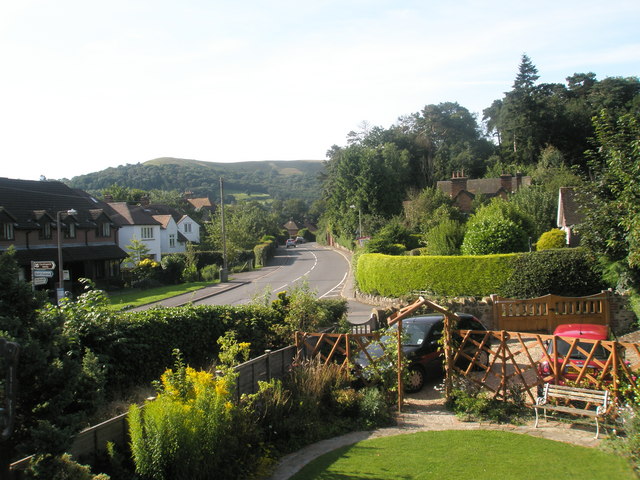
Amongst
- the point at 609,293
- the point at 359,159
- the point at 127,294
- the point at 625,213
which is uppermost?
the point at 359,159

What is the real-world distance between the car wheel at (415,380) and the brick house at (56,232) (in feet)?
86.8

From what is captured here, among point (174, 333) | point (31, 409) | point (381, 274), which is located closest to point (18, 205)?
point (381, 274)

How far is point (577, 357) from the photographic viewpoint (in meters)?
12.0

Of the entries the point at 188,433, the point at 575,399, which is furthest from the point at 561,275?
the point at 188,433

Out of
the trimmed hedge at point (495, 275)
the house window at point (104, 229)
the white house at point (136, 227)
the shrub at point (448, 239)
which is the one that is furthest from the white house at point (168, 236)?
the trimmed hedge at point (495, 275)

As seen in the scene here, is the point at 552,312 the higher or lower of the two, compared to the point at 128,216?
lower

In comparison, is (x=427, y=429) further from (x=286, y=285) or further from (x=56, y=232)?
(x=56, y=232)

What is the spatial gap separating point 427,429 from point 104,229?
39.4 m

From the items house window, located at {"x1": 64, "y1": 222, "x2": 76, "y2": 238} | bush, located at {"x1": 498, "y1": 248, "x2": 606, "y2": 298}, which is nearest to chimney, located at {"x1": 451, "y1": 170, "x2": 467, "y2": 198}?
bush, located at {"x1": 498, "y1": 248, "x2": 606, "y2": 298}

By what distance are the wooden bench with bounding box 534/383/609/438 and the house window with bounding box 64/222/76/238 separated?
123ft

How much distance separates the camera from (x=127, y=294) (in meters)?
37.5

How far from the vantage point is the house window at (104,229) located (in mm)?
43125

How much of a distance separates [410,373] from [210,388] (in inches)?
221

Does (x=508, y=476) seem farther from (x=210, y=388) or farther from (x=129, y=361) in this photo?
(x=129, y=361)
